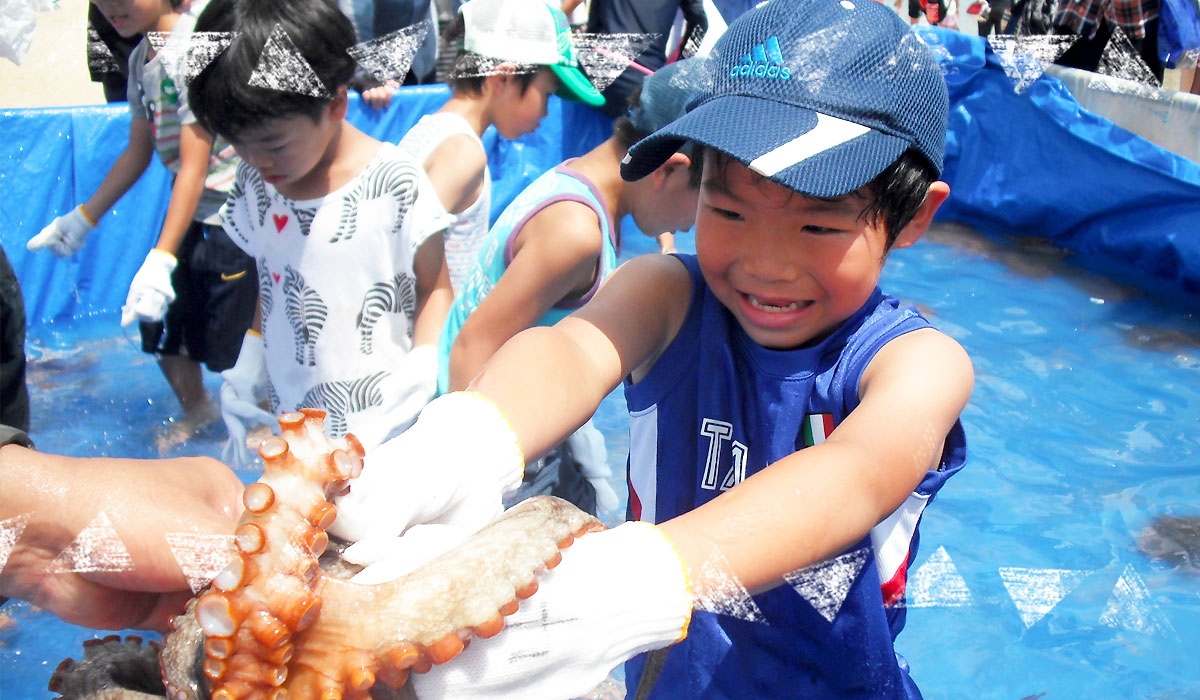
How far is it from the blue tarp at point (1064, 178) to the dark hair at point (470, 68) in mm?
4189

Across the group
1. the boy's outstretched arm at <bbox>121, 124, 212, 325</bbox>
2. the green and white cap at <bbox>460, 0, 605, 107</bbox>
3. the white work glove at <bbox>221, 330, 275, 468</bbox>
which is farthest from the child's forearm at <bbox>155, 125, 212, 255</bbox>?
the green and white cap at <bbox>460, 0, 605, 107</bbox>

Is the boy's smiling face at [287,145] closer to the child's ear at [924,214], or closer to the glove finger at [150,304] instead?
the glove finger at [150,304]

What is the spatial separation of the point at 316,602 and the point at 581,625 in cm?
28

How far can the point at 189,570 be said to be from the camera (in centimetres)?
119

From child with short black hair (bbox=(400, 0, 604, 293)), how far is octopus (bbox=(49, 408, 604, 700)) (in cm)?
237

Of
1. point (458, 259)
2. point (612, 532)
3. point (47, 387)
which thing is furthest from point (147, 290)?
point (612, 532)

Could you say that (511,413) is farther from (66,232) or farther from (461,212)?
(66,232)

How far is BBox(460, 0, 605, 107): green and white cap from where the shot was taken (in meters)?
3.19

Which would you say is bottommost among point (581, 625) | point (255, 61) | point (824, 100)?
point (581, 625)

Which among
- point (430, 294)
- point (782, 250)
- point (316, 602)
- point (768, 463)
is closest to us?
point (316, 602)

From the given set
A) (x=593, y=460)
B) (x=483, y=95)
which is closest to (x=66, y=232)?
(x=483, y=95)

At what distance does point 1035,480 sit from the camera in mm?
4129

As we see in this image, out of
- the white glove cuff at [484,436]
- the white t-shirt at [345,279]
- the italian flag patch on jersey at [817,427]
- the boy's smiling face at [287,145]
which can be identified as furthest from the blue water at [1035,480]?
the white glove cuff at [484,436]

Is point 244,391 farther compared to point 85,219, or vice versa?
point 85,219
